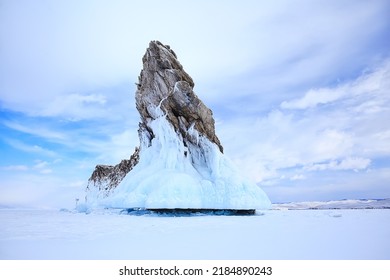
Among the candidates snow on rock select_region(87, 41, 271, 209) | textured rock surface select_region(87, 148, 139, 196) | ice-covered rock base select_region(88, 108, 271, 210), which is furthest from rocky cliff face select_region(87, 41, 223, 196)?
textured rock surface select_region(87, 148, 139, 196)

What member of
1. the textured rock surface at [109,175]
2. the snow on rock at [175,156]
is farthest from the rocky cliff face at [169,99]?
the textured rock surface at [109,175]

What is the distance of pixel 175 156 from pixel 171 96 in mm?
3155

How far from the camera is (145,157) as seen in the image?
1894 cm

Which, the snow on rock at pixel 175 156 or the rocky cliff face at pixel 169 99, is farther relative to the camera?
the rocky cliff face at pixel 169 99

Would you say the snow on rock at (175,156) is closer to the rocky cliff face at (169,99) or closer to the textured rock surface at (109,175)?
the rocky cliff face at (169,99)

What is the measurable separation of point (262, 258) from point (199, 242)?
4.89 ft

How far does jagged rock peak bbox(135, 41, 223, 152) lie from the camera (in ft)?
57.5

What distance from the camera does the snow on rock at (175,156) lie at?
1513 centimetres

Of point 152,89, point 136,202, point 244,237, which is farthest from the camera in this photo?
point 152,89

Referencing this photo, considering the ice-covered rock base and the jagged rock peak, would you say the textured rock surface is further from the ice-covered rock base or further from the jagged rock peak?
the ice-covered rock base

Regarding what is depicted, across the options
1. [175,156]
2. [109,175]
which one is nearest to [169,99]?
[175,156]

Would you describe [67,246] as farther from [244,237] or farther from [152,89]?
[152,89]
